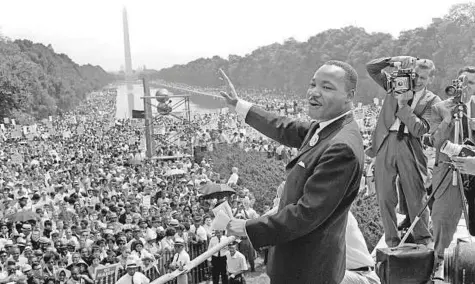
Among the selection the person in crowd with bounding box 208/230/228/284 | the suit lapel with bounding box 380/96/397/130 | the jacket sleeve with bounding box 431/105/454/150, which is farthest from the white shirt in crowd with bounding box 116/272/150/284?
the jacket sleeve with bounding box 431/105/454/150

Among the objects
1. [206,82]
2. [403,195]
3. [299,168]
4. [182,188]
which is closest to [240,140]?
[182,188]

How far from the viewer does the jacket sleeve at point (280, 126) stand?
313cm

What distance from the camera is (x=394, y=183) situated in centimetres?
469

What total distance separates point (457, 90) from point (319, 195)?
7.39 ft

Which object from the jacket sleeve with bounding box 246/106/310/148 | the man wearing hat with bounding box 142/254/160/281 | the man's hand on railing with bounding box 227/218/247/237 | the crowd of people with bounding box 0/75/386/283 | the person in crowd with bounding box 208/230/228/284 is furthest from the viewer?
the crowd of people with bounding box 0/75/386/283

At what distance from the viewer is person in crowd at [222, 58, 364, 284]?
2510mm

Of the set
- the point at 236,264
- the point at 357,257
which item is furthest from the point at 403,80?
the point at 236,264

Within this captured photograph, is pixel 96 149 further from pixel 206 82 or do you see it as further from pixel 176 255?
pixel 206 82

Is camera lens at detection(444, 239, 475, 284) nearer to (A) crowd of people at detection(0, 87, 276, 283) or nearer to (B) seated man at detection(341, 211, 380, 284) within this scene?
(B) seated man at detection(341, 211, 380, 284)

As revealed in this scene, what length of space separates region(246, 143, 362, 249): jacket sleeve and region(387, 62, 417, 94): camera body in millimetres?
1966

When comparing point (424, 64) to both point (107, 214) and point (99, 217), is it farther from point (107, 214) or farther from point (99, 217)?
point (99, 217)

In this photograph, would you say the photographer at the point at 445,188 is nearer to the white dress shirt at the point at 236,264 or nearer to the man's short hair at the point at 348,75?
the man's short hair at the point at 348,75

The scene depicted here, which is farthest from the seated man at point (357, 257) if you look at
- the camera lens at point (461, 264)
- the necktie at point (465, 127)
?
the necktie at point (465, 127)

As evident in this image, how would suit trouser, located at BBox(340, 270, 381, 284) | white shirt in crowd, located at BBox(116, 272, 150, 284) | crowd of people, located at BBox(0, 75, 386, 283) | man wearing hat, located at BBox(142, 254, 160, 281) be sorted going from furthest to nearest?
crowd of people, located at BBox(0, 75, 386, 283), man wearing hat, located at BBox(142, 254, 160, 281), white shirt in crowd, located at BBox(116, 272, 150, 284), suit trouser, located at BBox(340, 270, 381, 284)
